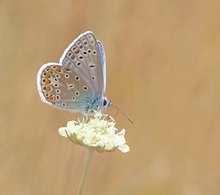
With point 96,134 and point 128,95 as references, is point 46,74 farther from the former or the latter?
point 128,95

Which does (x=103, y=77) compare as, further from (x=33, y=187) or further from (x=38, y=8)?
(x=38, y=8)

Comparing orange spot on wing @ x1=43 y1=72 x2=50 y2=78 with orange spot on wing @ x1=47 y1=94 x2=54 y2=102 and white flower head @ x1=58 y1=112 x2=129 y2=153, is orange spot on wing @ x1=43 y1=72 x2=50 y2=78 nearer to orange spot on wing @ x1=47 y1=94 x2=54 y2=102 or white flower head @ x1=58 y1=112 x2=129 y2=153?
orange spot on wing @ x1=47 y1=94 x2=54 y2=102

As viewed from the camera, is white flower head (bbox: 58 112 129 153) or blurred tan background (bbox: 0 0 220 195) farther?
blurred tan background (bbox: 0 0 220 195)

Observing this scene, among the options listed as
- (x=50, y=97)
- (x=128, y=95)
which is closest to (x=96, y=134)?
(x=50, y=97)

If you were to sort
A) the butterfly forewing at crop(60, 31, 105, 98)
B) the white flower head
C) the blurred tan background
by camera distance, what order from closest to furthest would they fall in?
1. the white flower head
2. the butterfly forewing at crop(60, 31, 105, 98)
3. the blurred tan background

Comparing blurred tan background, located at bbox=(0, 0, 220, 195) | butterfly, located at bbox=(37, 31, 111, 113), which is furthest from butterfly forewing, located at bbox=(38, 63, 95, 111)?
blurred tan background, located at bbox=(0, 0, 220, 195)

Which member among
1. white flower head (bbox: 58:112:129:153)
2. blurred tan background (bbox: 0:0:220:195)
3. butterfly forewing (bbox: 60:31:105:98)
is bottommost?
white flower head (bbox: 58:112:129:153)
